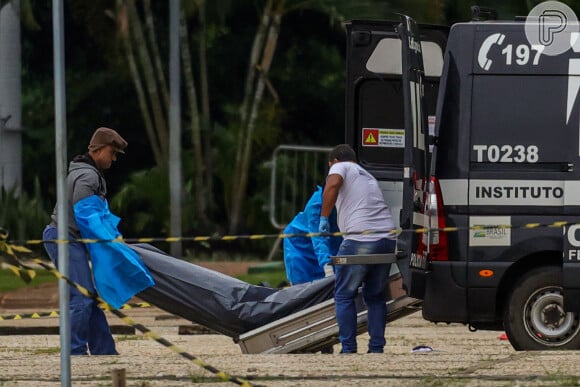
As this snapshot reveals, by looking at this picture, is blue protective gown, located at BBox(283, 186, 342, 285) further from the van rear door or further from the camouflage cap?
the camouflage cap

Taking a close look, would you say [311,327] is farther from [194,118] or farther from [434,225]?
[194,118]

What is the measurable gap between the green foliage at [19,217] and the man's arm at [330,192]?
37.6 feet

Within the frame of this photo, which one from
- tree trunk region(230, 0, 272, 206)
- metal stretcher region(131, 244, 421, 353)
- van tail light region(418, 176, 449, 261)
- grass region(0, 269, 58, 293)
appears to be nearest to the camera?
van tail light region(418, 176, 449, 261)

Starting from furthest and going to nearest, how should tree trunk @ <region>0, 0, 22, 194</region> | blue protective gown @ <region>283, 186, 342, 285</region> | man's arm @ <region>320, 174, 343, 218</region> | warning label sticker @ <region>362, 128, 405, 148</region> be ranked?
tree trunk @ <region>0, 0, 22, 194</region> → warning label sticker @ <region>362, 128, 405, 148</region> → blue protective gown @ <region>283, 186, 342, 285</region> → man's arm @ <region>320, 174, 343, 218</region>

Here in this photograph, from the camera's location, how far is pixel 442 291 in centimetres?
1202

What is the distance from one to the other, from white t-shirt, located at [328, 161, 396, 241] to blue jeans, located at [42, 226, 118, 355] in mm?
1947

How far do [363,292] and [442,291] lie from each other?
→ 0.89 m

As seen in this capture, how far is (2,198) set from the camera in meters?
23.8

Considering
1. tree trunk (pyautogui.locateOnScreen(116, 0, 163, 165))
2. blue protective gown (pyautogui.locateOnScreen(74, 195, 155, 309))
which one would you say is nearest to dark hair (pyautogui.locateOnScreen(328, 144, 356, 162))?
blue protective gown (pyautogui.locateOnScreen(74, 195, 155, 309))

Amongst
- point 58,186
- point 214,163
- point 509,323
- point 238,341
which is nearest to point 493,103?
point 509,323

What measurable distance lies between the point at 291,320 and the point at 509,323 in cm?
165

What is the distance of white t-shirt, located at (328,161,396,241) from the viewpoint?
12.7 meters

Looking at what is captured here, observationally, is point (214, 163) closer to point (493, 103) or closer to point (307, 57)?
point (307, 57)

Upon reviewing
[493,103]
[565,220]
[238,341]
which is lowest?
[238,341]
